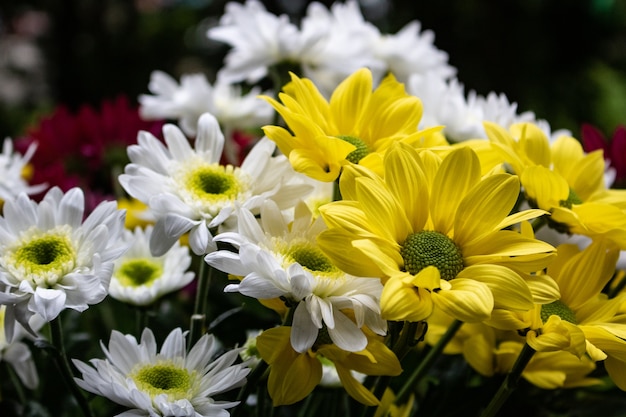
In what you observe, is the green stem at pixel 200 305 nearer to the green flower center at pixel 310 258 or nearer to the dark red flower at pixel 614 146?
the green flower center at pixel 310 258

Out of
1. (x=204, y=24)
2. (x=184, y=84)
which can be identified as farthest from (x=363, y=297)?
(x=204, y=24)

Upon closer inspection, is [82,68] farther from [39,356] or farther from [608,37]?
[39,356]

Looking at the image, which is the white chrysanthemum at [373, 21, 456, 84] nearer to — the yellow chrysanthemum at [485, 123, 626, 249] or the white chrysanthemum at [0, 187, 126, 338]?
the yellow chrysanthemum at [485, 123, 626, 249]

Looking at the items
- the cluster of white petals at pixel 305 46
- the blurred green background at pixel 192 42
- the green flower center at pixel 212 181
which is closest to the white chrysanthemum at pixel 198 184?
the green flower center at pixel 212 181

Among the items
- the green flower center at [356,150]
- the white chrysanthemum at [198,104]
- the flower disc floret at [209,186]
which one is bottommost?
the white chrysanthemum at [198,104]

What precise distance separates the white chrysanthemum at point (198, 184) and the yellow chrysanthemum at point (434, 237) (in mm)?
61

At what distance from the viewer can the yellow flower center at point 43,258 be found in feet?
1.09

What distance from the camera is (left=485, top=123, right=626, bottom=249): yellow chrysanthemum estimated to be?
37cm

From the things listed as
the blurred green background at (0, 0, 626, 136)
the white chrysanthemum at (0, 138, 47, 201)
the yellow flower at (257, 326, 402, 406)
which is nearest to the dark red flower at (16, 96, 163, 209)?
the white chrysanthemum at (0, 138, 47, 201)

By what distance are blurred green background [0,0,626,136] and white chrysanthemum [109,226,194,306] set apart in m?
2.45

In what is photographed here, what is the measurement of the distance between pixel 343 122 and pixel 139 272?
6.3 inches

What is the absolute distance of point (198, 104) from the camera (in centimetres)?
59

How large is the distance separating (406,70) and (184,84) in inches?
7.8

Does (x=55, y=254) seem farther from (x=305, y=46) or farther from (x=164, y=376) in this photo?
(x=305, y=46)
